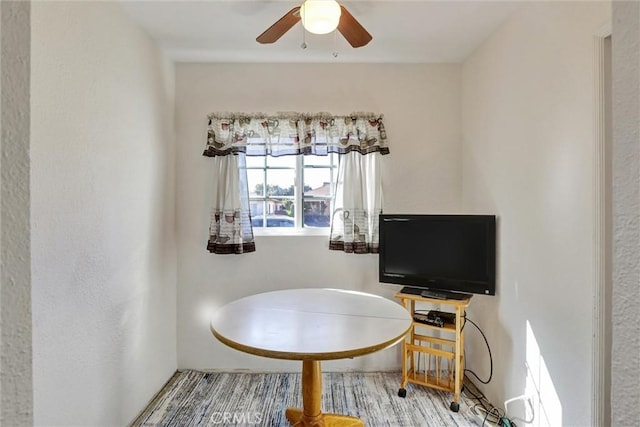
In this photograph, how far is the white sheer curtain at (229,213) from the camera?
2416mm

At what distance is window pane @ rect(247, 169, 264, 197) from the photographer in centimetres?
262

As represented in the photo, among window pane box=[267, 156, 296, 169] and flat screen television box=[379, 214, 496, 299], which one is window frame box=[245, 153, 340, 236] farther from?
flat screen television box=[379, 214, 496, 299]

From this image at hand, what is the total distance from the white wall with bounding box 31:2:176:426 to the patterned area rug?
19cm

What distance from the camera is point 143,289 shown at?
2.08 metres

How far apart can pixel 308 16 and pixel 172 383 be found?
2551 mm

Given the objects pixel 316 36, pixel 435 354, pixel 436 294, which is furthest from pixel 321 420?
pixel 316 36

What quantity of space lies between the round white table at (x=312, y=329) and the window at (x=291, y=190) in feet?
2.29

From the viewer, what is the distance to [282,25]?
1.55m

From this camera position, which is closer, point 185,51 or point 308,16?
point 308,16

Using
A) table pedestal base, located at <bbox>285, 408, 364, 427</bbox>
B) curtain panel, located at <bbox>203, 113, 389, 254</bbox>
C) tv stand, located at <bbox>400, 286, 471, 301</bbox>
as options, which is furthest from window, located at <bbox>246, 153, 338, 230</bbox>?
table pedestal base, located at <bbox>285, 408, 364, 427</bbox>

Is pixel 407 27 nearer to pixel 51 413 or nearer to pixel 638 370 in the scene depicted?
pixel 638 370

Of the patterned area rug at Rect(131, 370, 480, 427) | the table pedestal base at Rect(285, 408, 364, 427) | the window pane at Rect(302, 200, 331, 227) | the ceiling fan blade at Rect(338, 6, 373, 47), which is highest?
the ceiling fan blade at Rect(338, 6, 373, 47)

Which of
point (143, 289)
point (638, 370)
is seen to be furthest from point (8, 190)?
point (143, 289)

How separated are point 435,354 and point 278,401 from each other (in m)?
1.10
